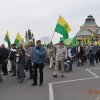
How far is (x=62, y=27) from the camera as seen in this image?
23344 mm

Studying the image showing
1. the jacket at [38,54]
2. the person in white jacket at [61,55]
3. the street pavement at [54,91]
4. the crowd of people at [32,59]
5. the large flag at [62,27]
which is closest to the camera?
the street pavement at [54,91]

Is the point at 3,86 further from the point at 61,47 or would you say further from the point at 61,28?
the point at 61,28

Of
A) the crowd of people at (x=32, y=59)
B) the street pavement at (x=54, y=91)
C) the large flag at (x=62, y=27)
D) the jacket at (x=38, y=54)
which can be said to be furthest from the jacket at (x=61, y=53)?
the large flag at (x=62, y=27)

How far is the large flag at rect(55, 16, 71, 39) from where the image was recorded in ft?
76.7

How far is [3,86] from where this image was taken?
51.1ft

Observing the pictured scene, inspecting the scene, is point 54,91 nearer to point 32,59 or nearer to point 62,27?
point 32,59

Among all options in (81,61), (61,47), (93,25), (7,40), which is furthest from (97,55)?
(93,25)

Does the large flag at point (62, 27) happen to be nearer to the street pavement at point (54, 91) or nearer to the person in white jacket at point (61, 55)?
the person in white jacket at point (61, 55)

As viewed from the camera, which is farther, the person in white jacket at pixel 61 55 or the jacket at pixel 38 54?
the person in white jacket at pixel 61 55

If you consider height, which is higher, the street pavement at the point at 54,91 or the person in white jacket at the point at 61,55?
the person in white jacket at the point at 61,55

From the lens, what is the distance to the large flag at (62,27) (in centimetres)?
2338

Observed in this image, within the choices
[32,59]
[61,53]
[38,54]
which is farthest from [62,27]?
[38,54]

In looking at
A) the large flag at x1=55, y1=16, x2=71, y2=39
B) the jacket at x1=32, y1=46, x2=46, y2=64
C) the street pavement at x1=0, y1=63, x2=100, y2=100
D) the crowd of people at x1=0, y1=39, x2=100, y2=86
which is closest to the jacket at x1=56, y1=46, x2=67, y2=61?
the crowd of people at x1=0, y1=39, x2=100, y2=86

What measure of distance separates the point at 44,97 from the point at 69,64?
9841mm
